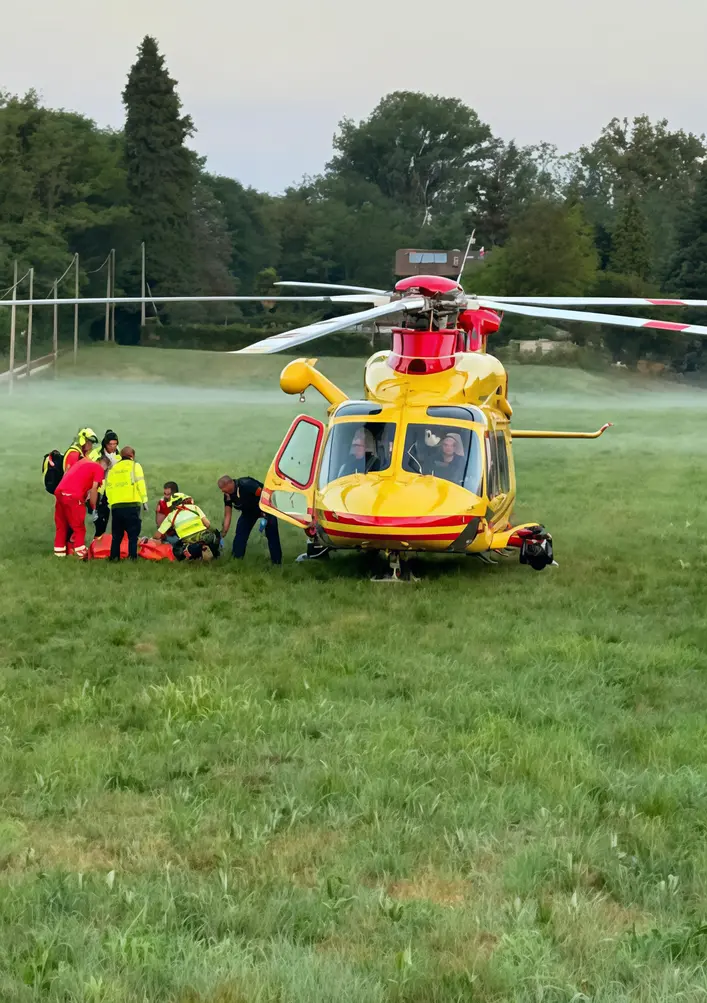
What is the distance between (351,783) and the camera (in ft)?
21.6

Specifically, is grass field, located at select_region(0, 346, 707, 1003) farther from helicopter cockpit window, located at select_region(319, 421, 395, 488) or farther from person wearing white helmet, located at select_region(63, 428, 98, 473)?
person wearing white helmet, located at select_region(63, 428, 98, 473)

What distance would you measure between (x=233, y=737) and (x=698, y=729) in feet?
10.1

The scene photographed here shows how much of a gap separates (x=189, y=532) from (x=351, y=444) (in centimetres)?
250

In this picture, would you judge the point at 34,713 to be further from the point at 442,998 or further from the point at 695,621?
the point at 695,621

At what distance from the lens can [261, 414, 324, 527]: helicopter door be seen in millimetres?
14383

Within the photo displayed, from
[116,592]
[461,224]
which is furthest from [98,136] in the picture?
[116,592]

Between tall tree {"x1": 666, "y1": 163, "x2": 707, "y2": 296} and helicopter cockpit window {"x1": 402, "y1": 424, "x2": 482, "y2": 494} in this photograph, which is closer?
helicopter cockpit window {"x1": 402, "y1": 424, "x2": 482, "y2": 494}

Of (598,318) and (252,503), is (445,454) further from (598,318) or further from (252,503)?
(252,503)

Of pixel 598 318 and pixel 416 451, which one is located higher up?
pixel 598 318

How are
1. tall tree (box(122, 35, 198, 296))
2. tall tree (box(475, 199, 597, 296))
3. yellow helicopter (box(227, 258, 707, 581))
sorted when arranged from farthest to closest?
tall tree (box(122, 35, 198, 296))
tall tree (box(475, 199, 597, 296))
yellow helicopter (box(227, 258, 707, 581))

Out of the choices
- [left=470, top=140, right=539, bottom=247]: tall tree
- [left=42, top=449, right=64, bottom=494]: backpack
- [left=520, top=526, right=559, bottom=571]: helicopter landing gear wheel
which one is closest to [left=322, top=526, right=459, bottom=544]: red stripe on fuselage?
[left=520, top=526, right=559, bottom=571]: helicopter landing gear wheel

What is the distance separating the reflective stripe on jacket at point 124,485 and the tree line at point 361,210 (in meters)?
51.7

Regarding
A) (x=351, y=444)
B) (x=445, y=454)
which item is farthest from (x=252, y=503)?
(x=445, y=454)

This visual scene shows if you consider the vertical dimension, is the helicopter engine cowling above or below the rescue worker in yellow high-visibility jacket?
above
